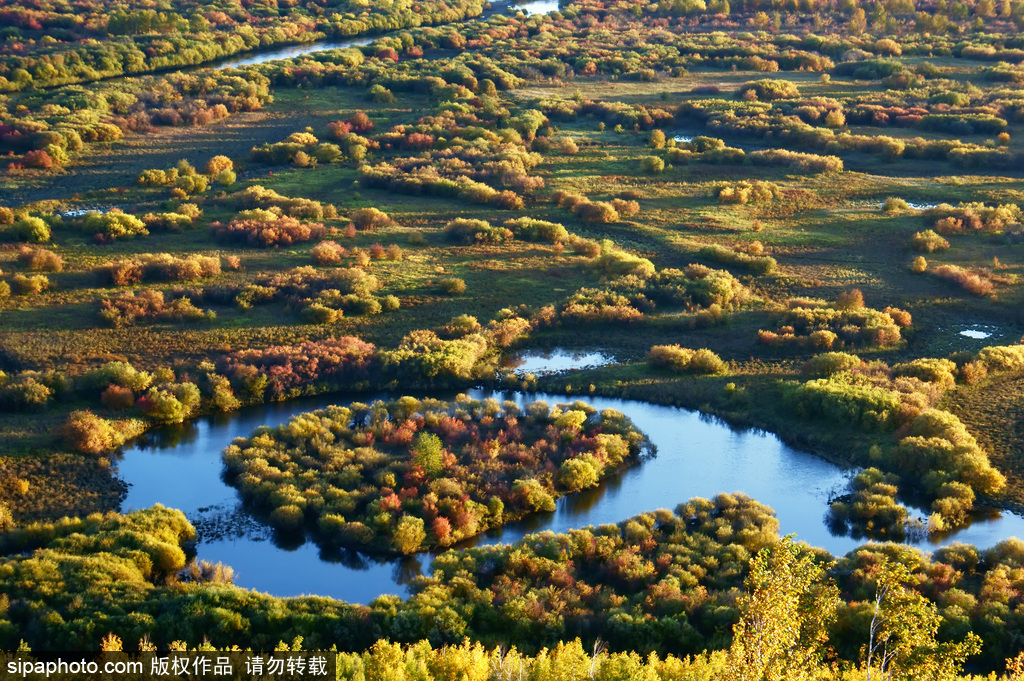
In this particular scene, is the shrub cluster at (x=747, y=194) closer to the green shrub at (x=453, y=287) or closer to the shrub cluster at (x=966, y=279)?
the shrub cluster at (x=966, y=279)

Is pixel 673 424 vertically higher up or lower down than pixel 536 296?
lower down

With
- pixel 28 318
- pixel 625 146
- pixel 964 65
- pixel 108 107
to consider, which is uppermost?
pixel 964 65

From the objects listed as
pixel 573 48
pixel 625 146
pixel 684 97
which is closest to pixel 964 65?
pixel 684 97

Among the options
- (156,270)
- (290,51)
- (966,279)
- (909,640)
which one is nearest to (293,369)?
(156,270)

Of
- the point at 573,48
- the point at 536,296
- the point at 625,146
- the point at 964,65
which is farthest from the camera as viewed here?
the point at 573,48

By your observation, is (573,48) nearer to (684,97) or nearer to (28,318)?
(684,97)

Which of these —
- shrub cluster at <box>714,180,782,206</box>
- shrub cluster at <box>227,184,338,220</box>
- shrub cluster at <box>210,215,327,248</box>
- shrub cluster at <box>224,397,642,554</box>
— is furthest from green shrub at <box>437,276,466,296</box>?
shrub cluster at <box>714,180,782,206</box>

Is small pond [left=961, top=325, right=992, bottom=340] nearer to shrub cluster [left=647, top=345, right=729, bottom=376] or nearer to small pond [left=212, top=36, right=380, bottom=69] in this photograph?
shrub cluster [left=647, top=345, right=729, bottom=376]
